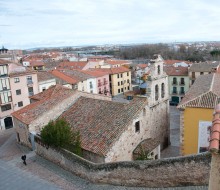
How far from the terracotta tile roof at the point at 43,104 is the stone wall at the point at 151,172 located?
7623mm

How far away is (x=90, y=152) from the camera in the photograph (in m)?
19.2

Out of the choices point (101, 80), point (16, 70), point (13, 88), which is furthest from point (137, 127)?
point (101, 80)

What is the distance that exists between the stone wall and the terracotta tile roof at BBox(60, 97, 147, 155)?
5.31 feet

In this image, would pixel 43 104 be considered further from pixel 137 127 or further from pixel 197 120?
pixel 197 120

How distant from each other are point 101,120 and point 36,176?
6.50 m

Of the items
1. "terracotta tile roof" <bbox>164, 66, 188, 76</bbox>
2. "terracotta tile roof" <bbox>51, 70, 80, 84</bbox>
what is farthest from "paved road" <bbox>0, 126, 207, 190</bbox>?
"terracotta tile roof" <bbox>164, 66, 188, 76</bbox>

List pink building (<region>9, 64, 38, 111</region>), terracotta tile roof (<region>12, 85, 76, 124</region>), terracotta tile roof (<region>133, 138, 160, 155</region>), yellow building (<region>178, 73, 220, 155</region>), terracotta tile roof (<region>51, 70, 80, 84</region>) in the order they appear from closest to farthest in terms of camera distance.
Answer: yellow building (<region>178, 73, 220, 155</region>) → terracotta tile roof (<region>133, 138, 160, 155</region>) → terracotta tile roof (<region>12, 85, 76, 124</region>) → pink building (<region>9, 64, 38, 111</region>) → terracotta tile roof (<region>51, 70, 80, 84</region>)

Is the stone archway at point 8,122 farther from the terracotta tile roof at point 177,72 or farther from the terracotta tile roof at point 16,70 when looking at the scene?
the terracotta tile roof at point 177,72

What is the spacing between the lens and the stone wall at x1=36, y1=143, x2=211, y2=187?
1420cm

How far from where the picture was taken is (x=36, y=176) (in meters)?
19.2

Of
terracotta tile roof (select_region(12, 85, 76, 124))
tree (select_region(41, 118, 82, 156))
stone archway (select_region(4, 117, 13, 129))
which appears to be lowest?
stone archway (select_region(4, 117, 13, 129))

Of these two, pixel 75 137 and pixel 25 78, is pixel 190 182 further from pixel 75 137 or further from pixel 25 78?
pixel 25 78

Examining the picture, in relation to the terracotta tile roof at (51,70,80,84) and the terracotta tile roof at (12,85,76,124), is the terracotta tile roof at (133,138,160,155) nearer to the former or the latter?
the terracotta tile roof at (12,85,76,124)

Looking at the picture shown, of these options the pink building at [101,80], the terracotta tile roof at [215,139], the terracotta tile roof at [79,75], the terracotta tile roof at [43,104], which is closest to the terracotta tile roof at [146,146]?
the terracotta tile roof at [43,104]
